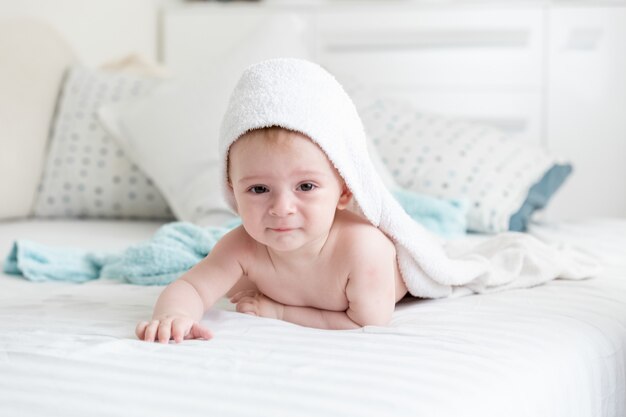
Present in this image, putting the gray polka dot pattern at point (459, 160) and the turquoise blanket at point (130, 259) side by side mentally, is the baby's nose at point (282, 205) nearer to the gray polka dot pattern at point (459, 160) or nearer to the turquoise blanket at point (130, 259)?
the turquoise blanket at point (130, 259)

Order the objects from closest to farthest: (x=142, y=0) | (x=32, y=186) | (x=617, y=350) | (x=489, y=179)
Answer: (x=617, y=350)
(x=489, y=179)
(x=32, y=186)
(x=142, y=0)

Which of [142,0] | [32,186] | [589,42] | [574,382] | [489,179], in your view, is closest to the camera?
[574,382]

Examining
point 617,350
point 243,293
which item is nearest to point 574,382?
point 617,350

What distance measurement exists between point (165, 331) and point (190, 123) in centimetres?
106

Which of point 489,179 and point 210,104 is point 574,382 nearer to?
point 489,179

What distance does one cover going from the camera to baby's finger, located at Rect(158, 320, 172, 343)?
963 mm

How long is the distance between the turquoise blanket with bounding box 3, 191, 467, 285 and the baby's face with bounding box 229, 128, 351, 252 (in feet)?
1.14

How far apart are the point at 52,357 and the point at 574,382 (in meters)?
0.53

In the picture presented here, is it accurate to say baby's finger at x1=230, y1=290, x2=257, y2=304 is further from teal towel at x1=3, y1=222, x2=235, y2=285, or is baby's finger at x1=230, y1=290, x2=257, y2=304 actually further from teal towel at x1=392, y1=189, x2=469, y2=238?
teal towel at x1=392, y1=189, x2=469, y2=238

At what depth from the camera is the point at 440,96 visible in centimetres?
314

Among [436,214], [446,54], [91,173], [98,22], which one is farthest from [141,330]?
[446,54]

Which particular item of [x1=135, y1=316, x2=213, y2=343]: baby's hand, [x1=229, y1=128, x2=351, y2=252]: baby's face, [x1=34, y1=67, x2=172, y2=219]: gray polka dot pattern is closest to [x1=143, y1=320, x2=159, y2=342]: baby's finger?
[x1=135, y1=316, x2=213, y2=343]: baby's hand

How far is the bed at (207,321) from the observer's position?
796 mm

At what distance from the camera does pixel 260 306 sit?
1.14m
